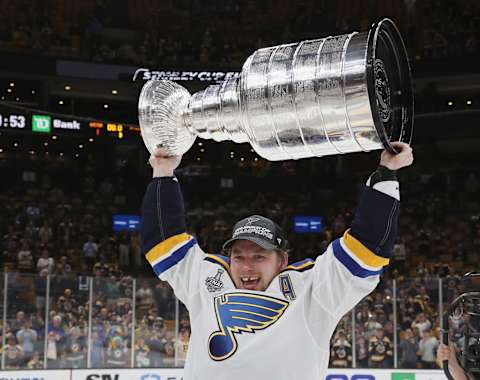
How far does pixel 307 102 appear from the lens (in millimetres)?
1932

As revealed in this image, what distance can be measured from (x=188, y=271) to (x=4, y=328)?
535 cm

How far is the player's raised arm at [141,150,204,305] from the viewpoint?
2.25m

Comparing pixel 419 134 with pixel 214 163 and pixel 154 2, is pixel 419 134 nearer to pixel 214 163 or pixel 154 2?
pixel 214 163

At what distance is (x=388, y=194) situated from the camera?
189 centimetres

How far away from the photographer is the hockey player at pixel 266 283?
1903 millimetres

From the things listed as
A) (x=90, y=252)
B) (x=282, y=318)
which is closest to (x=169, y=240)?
(x=282, y=318)

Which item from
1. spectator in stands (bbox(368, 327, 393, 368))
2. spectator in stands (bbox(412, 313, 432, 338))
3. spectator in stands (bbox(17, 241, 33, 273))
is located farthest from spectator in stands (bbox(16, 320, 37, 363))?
spectator in stands (bbox(17, 241, 33, 273))

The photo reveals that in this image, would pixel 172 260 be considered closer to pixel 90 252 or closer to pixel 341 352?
pixel 341 352

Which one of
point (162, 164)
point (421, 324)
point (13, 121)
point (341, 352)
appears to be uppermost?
point (13, 121)

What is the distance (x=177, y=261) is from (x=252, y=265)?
0.81 ft

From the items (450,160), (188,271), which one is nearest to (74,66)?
(450,160)

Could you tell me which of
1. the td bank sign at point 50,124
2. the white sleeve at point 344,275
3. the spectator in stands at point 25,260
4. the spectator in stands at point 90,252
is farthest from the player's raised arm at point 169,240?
the td bank sign at point 50,124

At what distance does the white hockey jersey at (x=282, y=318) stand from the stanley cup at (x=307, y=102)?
0.91ft

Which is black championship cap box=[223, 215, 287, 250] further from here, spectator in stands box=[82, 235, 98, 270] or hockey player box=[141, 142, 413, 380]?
spectator in stands box=[82, 235, 98, 270]
